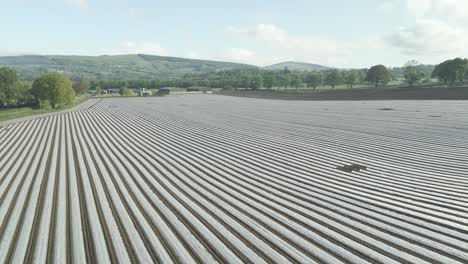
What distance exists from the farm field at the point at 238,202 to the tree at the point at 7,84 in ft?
185

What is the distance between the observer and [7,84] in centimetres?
6009

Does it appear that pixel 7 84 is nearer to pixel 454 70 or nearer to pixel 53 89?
pixel 53 89

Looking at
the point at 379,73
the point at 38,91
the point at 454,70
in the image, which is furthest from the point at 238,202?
the point at 379,73

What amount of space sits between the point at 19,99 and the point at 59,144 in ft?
212

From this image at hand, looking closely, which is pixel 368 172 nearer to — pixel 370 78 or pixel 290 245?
pixel 290 245

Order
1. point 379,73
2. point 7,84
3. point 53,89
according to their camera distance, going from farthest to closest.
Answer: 1. point 379,73
2. point 7,84
3. point 53,89

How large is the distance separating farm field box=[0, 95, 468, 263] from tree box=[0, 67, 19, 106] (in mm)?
56242

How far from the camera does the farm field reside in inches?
239

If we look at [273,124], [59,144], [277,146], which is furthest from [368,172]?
[59,144]

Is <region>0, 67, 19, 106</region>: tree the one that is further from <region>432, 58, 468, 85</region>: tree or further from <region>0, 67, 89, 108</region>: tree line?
<region>432, 58, 468, 85</region>: tree

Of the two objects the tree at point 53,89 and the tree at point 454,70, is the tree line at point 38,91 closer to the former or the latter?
the tree at point 53,89

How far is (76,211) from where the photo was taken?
804 cm

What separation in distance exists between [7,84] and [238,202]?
74.2 m

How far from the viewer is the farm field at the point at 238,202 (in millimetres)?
6082
